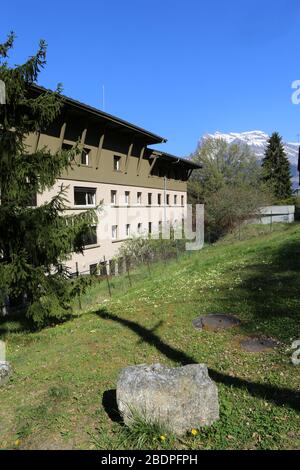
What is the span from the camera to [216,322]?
8.09m

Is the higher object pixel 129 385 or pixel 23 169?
pixel 23 169

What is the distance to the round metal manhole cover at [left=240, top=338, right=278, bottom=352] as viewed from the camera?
654 centimetres

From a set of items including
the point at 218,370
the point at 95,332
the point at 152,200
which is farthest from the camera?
the point at 152,200

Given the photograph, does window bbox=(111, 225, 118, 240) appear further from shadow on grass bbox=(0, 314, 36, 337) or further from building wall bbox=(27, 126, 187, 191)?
shadow on grass bbox=(0, 314, 36, 337)

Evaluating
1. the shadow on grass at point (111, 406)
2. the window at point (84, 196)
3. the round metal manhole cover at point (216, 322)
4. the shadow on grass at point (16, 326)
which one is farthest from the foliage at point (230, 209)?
the shadow on grass at point (111, 406)

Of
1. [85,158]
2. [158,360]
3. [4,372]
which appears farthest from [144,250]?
[4,372]

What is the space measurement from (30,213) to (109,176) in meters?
19.6

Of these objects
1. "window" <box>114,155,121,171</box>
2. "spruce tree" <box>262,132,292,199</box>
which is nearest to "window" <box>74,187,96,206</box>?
"window" <box>114,155,121,171</box>

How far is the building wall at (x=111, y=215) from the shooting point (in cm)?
2311

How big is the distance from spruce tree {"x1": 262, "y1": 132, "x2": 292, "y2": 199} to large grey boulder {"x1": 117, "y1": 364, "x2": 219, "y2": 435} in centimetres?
6023
